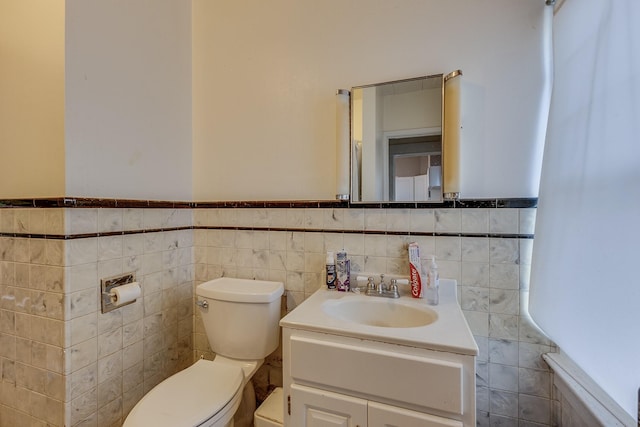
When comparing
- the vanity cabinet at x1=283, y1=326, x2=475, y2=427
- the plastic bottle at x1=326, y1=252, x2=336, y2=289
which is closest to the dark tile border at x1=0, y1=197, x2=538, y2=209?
the plastic bottle at x1=326, y1=252, x2=336, y2=289

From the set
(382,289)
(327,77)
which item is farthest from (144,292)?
(327,77)

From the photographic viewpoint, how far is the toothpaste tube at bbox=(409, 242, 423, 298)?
1.21m

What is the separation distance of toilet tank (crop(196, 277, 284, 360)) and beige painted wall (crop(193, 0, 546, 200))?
521mm

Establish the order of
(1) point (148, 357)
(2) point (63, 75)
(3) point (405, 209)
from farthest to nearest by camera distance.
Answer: (1) point (148, 357) < (3) point (405, 209) < (2) point (63, 75)

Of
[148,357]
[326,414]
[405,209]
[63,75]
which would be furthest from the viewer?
[148,357]

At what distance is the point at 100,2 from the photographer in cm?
121

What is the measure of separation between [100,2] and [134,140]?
0.57m

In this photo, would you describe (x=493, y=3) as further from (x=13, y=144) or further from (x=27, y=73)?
(x=13, y=144)

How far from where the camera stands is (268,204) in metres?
1.51

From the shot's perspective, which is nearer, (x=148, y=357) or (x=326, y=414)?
(x=326, y=414)

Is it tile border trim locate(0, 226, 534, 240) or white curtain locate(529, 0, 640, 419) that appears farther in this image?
tile border trim locate(0, 226, 534, 240)

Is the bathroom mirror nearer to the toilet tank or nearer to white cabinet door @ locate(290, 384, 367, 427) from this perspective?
the toilet tank

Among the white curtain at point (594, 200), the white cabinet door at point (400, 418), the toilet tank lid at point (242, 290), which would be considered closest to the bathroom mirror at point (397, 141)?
the white curtain at point (594, 200)

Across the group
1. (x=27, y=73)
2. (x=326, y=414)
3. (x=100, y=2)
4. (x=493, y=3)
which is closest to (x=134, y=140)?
(x=27, y=73)
